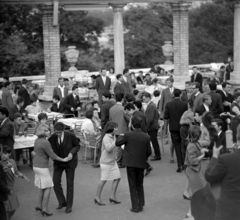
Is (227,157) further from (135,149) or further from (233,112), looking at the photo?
(233,112)

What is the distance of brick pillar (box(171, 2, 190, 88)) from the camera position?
22.3m

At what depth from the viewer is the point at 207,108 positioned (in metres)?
11.9

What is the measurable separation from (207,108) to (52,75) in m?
9.51

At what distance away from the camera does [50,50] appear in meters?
20.1

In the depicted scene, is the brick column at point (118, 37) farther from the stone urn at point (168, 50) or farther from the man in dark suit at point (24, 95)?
the stone urn at point (168, 50)

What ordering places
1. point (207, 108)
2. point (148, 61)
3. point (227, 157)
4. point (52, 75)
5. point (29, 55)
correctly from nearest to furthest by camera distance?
1. point (227, 157)
2. point (207, 108)
3. point (52, 75)
4. point (29, 55)
5. point (148, 61)

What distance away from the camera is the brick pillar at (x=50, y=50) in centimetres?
1992

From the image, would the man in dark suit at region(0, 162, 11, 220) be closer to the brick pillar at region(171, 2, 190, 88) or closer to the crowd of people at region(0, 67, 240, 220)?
the crowd of people at region(0, 67, 240, 220)

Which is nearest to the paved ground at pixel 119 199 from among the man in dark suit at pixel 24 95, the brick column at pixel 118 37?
the man in dark suit at pixel 24 95

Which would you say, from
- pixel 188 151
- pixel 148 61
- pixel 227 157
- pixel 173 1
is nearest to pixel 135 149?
pixel 188 151

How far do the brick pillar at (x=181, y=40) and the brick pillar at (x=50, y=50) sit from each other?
17.0ft

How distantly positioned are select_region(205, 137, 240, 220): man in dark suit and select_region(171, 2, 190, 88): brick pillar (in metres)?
16.7

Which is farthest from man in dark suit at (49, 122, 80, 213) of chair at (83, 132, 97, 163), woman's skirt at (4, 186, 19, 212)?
chair at (83, 132, 97, 163)

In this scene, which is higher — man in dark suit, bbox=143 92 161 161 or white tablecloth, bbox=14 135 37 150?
man in dark suit, bbox=143 92 161 161
